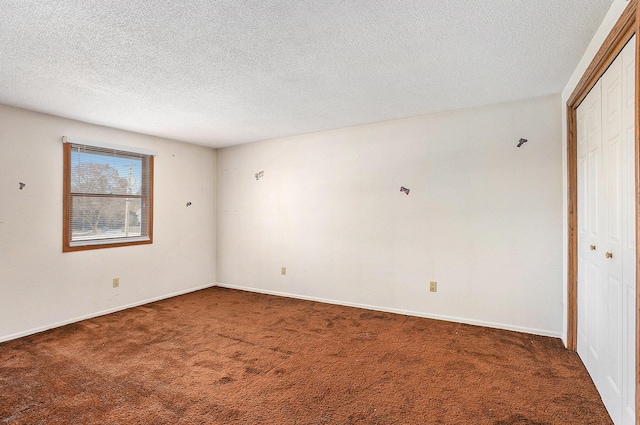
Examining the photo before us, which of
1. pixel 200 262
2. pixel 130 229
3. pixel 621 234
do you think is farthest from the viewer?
pixel 200 262

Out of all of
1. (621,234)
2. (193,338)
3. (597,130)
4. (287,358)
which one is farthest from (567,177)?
(193,338)

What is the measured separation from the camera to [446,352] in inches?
112

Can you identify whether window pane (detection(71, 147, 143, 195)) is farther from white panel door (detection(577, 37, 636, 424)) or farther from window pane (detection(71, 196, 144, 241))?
white panel door (detection(577, 37, 636, 424))

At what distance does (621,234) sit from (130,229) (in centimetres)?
481

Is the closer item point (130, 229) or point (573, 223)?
point (573, 223)

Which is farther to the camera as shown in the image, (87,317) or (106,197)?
(106,197)

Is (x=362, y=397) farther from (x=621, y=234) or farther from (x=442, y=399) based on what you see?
(x=621, y=234)

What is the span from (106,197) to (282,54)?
3.07 metres

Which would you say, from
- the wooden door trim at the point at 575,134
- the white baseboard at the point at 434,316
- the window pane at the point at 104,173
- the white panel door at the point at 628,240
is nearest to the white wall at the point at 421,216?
the white baseboard at the point at 434,316

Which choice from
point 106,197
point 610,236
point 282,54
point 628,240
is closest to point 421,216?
point 610,236

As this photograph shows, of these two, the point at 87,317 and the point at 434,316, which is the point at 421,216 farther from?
the point at 87,317

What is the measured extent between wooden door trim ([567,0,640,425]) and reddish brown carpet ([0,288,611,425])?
408mm

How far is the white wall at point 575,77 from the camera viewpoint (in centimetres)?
176

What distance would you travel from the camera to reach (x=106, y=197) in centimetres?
409
